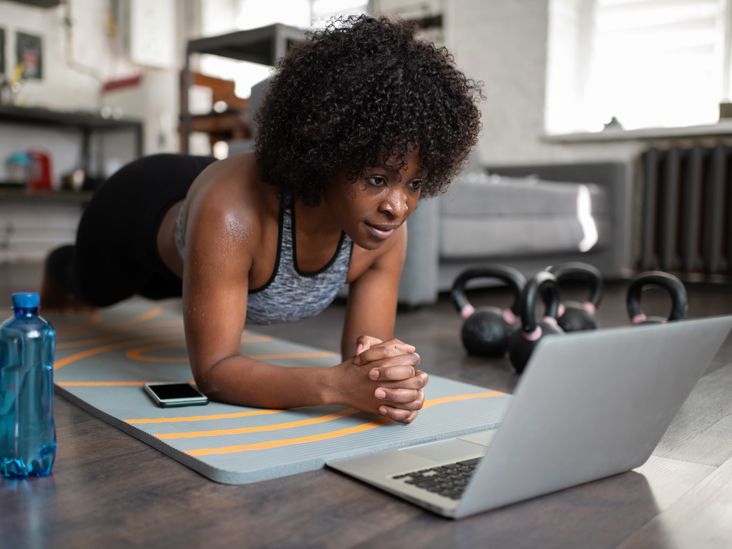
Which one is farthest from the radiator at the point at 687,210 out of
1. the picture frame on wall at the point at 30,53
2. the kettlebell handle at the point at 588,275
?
the picture frame on wall at the point at 30,53

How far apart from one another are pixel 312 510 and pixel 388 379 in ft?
0.70

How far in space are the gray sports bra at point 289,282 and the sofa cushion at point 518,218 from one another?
1359 mm

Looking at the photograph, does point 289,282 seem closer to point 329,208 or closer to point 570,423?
point 329,208

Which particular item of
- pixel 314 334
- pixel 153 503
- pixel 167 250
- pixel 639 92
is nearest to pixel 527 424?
pixel 153 503

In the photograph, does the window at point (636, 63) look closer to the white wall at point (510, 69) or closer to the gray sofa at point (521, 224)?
the white wall at point (510, 69)

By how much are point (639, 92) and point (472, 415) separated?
3.38 metres

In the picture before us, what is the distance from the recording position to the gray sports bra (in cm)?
106

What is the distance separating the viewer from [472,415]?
41.3 inches

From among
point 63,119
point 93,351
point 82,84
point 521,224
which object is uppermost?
point 82,84

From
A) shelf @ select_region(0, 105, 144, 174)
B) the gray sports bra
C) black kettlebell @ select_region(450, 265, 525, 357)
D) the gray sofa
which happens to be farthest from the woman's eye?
shelf @ select_region(0, 105, 144, 174)

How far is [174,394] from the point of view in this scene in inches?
42.3

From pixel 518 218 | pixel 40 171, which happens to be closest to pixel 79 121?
pixel 40 171

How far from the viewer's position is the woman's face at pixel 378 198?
878 millimetres

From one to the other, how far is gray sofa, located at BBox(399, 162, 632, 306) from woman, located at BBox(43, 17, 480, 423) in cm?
117
